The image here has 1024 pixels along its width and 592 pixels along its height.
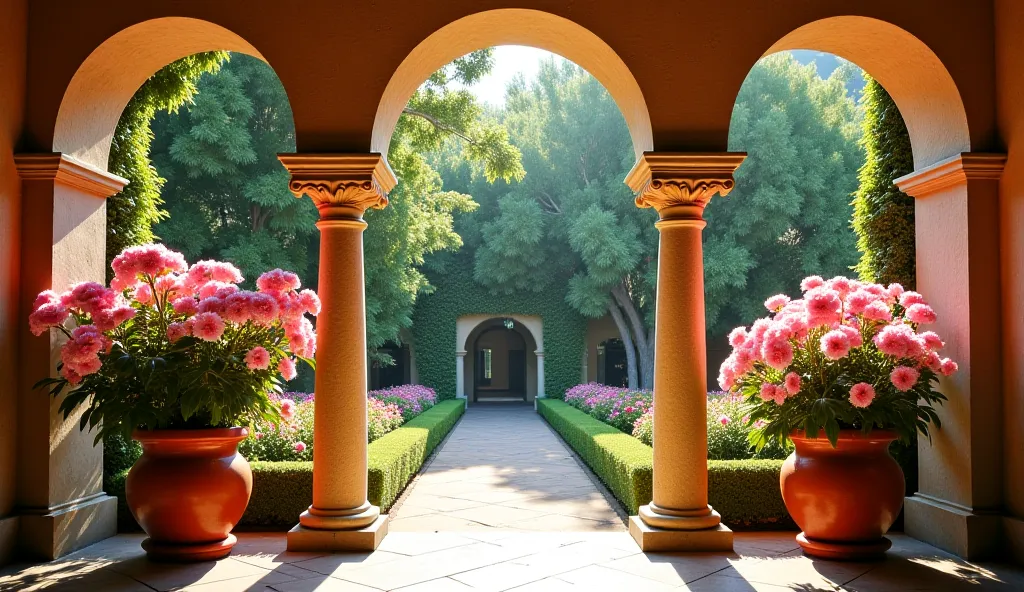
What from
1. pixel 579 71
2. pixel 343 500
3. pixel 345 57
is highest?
pixel 579 71

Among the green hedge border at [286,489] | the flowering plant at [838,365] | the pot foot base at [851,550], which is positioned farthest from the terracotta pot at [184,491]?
the pot foot base at [851,550]

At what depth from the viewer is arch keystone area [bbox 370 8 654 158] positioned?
214 inches

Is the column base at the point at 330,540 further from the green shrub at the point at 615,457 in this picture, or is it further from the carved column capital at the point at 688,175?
the carved column capital at the point at 688,175

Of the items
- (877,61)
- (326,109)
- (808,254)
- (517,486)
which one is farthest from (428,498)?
(808,254)

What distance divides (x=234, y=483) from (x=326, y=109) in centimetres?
275

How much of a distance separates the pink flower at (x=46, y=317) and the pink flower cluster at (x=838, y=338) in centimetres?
462

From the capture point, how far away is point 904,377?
16.1ft

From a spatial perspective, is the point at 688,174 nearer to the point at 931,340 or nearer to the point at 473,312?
the point at 931,340

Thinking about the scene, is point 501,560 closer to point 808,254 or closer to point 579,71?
point 808,254

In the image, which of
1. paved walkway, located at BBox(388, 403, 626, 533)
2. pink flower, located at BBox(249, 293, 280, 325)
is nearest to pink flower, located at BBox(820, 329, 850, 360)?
paved walkway, located at BBox(388, 403, 626, 533)

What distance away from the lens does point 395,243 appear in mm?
16641

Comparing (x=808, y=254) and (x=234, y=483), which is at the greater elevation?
(x=808, y=254)

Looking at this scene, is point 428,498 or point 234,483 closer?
point 234,483

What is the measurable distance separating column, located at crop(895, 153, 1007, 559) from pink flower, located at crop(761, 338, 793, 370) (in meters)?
1.51
